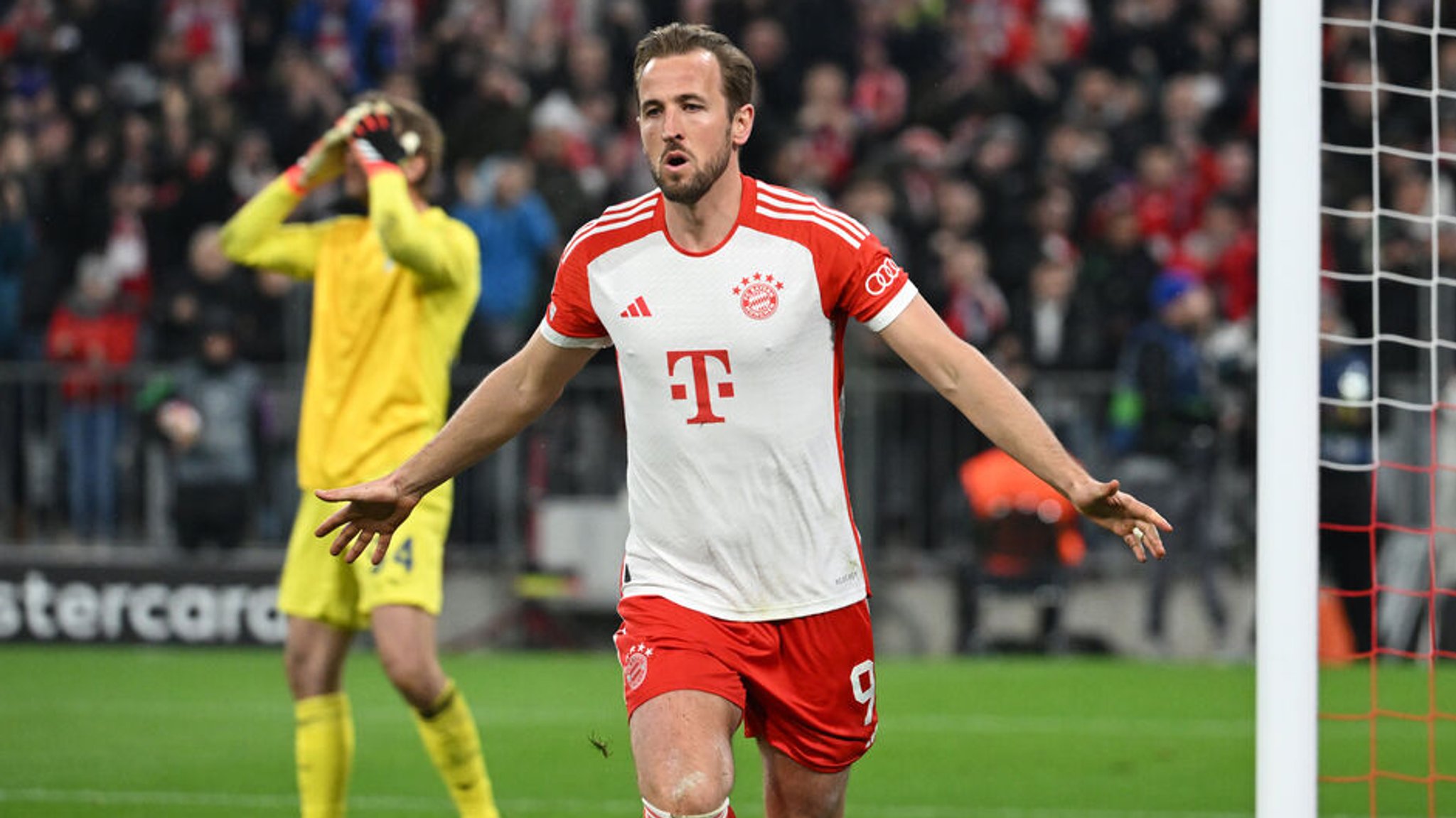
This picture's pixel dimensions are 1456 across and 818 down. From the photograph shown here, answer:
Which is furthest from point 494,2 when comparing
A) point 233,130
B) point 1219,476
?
point 1219,476

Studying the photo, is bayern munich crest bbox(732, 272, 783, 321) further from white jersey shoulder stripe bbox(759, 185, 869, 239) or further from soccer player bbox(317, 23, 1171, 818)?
white jersey shoulder stripe bbox(759, 185, 869, 239)

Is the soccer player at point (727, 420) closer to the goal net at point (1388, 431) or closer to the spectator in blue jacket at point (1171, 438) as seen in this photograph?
the goal net at point (1388, 431)

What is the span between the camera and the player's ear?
5391 millimetres

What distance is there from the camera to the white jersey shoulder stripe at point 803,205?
5.42 m

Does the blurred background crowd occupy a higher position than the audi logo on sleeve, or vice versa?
the blurred background crowd

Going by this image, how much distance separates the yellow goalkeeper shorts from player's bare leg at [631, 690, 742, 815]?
2.23m

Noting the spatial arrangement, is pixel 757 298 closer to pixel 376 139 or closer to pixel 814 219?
pixel 814 219

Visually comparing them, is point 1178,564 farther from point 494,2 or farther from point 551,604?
point 494,2

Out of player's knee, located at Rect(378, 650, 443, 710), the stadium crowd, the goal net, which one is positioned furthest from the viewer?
the stadium crowd

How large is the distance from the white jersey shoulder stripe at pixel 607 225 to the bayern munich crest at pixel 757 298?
33cm

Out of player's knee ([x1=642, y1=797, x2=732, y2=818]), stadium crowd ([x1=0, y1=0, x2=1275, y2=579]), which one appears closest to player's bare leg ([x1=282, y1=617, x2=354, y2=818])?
player's knee ([x1=642, y1=797, x2=732, y2=818])

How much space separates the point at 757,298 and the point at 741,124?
0.46 metres

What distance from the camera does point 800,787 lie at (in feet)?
18.3

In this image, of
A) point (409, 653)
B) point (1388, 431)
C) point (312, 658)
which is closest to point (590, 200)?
point (1388, 431)
